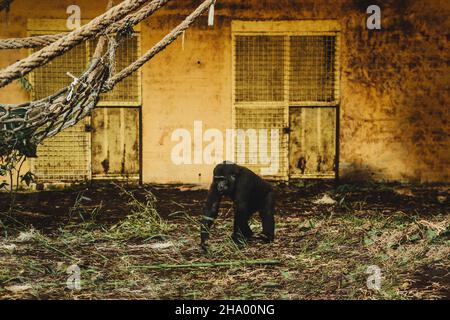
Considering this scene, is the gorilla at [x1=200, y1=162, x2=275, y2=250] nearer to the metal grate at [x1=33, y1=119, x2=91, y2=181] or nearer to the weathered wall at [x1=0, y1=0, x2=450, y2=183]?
the weathered wall at [x1=0, y1=0, x2=450, y2=183]

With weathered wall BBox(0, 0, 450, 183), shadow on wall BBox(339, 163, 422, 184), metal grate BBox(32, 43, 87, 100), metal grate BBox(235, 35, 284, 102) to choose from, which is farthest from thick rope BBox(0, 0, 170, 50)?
shadow on wall BBox(339, 163, 422, 184)

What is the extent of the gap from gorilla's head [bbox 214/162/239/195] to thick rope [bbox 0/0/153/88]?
5.45ft

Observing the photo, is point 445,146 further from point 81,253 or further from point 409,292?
point 81,253

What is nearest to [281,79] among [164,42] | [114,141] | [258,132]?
[258,132]

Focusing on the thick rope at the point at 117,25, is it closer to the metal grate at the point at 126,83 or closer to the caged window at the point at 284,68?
the metal grate at the point at 126,83

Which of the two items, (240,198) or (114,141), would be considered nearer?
(240,198)

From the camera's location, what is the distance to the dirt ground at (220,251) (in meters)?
4.13

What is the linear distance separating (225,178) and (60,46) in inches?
74.6

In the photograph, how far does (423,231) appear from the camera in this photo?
5.25m

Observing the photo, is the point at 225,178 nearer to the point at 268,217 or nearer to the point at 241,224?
the point at 241,224

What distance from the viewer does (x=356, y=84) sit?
26.1 feet

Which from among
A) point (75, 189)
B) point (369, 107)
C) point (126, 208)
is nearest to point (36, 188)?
point (75, 189)

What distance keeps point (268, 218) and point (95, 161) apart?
3.18 metres

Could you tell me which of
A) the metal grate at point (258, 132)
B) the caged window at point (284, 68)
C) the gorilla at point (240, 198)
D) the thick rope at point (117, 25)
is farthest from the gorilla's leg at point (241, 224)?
the caged window at point (284, 68)
